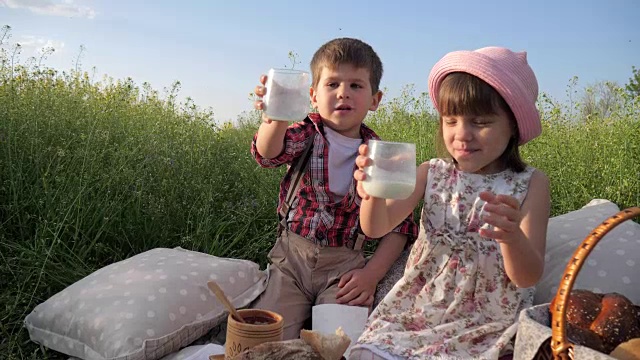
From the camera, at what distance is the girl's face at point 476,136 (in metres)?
2.25

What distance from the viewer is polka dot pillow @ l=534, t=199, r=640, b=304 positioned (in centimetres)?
273

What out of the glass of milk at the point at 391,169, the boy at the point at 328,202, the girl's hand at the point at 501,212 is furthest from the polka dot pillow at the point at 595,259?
the glass of milk at the point at 391,169

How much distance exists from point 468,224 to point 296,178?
3.03 ft

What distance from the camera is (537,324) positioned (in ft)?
5.80

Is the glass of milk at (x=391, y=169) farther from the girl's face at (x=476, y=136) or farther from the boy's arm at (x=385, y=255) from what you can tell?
the boy's arm at (x=385, y=255)

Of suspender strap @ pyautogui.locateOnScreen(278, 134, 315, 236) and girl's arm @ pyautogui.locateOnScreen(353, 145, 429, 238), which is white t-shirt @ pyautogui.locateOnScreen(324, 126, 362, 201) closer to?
suspender strap @ pyautogui.locateOnScreen(278, 134, 315, 236)

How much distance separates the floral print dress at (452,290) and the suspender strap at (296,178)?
677 mm

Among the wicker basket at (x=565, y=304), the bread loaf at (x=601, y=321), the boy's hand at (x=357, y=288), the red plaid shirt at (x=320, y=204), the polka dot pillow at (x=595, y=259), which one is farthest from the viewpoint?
the red plaid shirt at (x=320, y=204)

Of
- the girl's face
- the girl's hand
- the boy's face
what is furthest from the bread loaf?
the boy's face

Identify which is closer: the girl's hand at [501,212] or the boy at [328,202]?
the girl's hand at [501,212]

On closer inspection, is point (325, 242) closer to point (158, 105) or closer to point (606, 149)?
point (606, 149)

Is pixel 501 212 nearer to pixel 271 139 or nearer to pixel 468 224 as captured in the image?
pixel 468 224

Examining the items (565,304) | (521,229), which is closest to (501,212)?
(521,229)

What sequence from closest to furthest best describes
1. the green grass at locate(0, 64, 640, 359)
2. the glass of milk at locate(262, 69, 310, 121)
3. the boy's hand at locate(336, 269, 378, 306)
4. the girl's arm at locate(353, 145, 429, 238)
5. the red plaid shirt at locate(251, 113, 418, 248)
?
1. the girl's arm at locate(353, 145, 429, 238)
2. the glass of milk at locate(262, 69, 310, 121)
3. the boy's hand at locate(336, 269, 378, 306)
4. the red plaid shirt at locate(251, 113, 418, 248)
5. the green grass at locate(0, 64, 640, 359)
